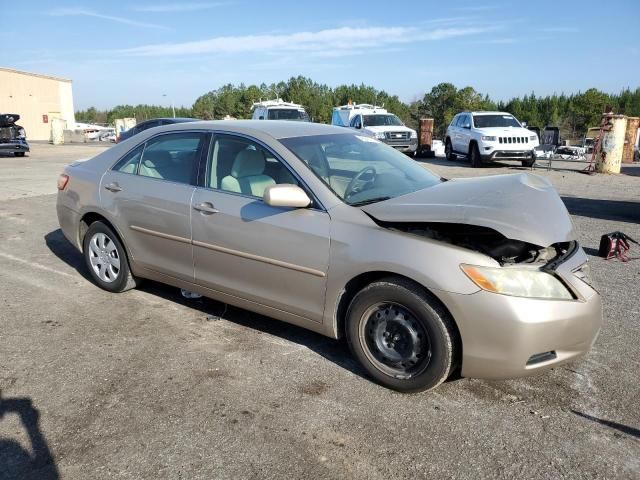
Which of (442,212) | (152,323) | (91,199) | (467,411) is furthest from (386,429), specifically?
(91,199)

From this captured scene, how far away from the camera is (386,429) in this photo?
287 centimetres

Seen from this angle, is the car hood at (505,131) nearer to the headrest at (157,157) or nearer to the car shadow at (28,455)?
the headrest at (157,157)

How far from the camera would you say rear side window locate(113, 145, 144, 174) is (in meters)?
4.65

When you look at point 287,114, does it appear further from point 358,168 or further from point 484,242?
point 484,242

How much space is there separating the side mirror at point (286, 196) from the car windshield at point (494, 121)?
1567 centimetres

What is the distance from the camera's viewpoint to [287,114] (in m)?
19.7

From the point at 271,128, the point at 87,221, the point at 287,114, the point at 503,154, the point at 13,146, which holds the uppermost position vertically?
the point at 287,114

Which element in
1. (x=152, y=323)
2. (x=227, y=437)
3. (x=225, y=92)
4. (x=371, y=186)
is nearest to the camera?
(x=227, y=437)

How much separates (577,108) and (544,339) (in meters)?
70.8

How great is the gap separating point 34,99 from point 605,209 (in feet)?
190

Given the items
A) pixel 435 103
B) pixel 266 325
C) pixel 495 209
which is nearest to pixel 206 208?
pixel 266 325

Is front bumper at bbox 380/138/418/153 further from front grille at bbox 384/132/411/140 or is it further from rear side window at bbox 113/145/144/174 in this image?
rear side window at bbox 113/145/144/174

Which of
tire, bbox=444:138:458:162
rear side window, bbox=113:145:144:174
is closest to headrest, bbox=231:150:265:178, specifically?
rear side window, bbox=113:145:144:174

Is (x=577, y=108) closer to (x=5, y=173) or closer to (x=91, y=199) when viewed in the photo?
(x=5, y=173)
